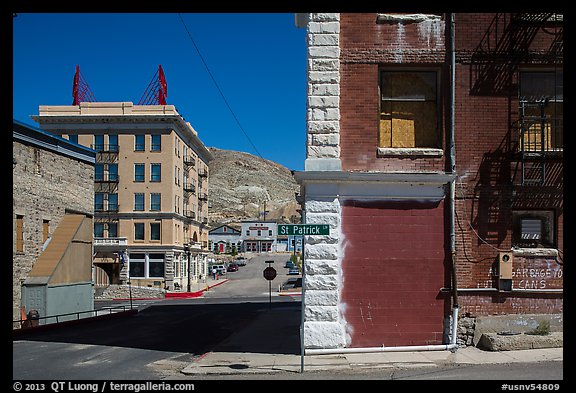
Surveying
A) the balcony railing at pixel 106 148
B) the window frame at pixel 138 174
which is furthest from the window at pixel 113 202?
the balcony railing at pixel 106 148

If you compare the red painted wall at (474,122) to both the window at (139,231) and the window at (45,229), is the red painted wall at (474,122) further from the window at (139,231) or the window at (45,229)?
the window at (139,231)

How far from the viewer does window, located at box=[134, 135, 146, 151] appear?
6075 cm

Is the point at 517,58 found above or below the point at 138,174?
below

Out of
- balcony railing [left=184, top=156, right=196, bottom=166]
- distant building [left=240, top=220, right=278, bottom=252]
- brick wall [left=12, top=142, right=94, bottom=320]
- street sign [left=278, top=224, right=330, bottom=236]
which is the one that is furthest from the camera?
distant building [left=240, top=220, right=278, bottom=252]

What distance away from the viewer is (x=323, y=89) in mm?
13344

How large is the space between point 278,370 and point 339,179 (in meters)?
4.26

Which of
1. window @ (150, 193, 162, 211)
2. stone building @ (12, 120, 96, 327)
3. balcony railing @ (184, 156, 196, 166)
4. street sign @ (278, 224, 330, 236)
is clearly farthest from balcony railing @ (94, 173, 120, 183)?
street sign @ (278, 224, 330, 236)

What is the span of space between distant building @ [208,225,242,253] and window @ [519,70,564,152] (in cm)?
13400

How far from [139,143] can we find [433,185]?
51.2 m

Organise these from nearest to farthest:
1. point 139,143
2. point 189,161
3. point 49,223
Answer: point 49,223 → point 139,143 → point 189,161

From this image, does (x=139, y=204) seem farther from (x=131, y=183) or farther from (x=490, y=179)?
(x=490, y=179)

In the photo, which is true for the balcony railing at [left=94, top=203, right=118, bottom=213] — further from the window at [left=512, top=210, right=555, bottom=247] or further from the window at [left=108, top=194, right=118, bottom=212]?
the window at [left=512, top=210, right=555, bottom=247]

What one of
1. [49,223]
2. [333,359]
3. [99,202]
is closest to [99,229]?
[99,202]
